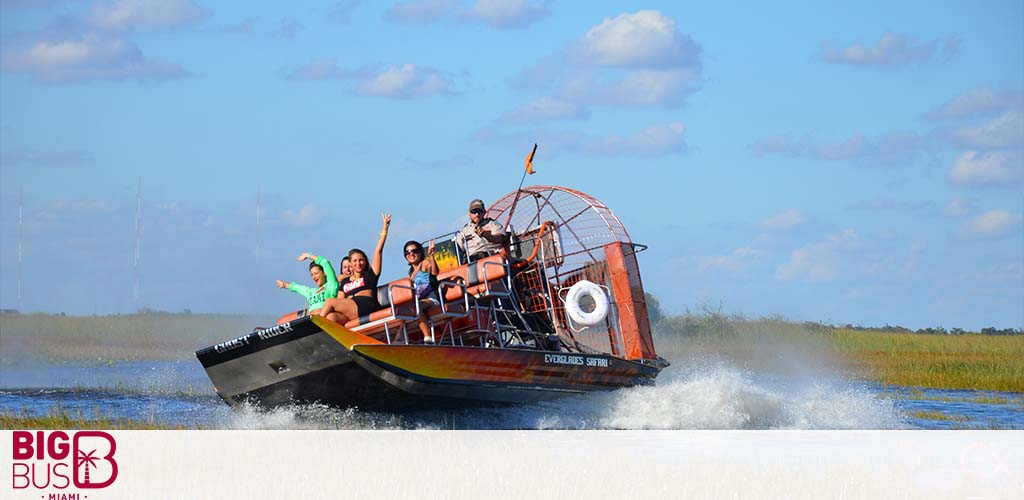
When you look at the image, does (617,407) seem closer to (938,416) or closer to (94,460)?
(938,416)

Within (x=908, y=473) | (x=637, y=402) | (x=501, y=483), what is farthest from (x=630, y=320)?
(x=501, y=483)

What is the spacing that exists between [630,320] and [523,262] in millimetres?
1879

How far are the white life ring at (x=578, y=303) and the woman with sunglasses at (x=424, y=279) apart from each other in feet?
8.88

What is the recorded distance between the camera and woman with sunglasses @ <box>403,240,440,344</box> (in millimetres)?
17609

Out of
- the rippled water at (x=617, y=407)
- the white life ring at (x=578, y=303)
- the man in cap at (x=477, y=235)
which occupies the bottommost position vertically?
the rippled water at (x=617, y=407)

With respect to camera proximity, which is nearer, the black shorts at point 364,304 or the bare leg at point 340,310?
the bare leg at point 340,310

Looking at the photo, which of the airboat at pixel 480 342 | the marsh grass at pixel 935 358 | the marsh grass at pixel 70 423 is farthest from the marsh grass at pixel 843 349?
the marsh grass at pixel 70 423

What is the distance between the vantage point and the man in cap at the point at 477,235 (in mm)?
20141

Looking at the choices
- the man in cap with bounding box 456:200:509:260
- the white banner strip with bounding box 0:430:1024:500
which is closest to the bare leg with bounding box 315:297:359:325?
the white banner strip with bounding box 0:430:1024:500

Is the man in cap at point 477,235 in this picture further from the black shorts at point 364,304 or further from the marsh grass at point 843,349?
the marsh grass at point 843,349

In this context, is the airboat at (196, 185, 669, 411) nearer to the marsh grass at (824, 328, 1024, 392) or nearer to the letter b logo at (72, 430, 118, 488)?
the letter b logo at (72, 430, 118, 488)

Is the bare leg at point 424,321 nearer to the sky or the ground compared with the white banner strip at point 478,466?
nearer to the sky

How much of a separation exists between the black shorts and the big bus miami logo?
3735 millimetres

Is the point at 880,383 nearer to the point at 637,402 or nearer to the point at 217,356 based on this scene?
the point at 637,402
